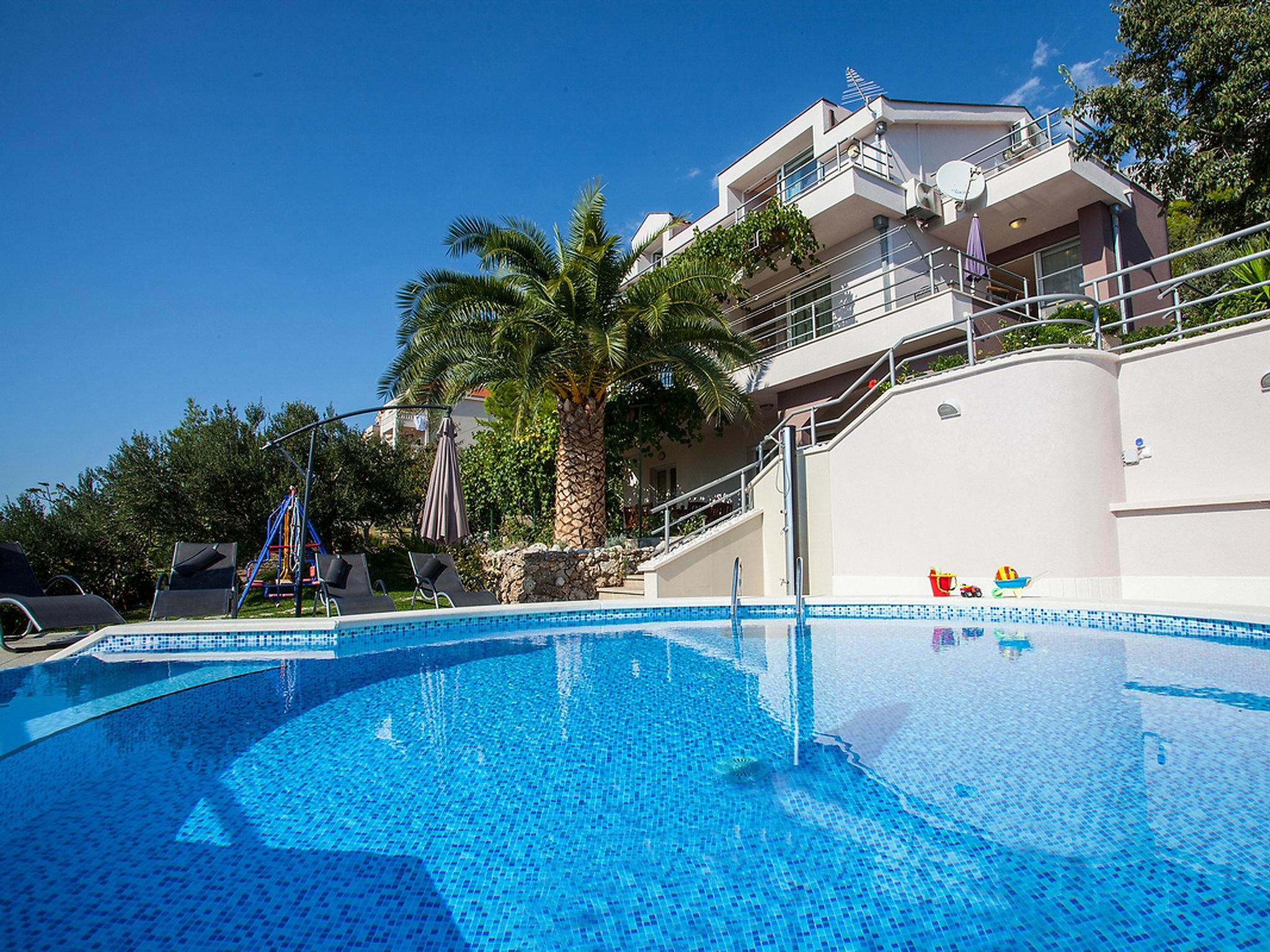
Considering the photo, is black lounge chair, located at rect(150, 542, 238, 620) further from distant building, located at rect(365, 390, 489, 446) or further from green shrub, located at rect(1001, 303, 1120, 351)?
distant building, located at rect(365, 390, 489, 446)

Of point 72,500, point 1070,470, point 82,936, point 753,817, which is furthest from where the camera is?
point 72,500

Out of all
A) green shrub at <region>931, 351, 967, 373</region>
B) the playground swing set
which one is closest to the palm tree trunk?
the playground swing set

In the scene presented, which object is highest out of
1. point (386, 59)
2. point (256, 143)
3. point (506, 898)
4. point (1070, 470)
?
point (386, 59)

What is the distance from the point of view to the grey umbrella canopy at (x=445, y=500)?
1223cm

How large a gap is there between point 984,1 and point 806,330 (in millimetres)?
9161

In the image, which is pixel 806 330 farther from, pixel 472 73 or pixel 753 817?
pixel 753 817

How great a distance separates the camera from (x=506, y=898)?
110 inches

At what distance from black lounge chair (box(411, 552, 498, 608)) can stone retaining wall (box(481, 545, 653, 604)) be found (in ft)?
6.47

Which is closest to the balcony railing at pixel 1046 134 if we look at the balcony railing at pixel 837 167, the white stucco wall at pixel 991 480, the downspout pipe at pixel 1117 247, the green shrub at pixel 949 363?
the balcony railing at pixel 837 167

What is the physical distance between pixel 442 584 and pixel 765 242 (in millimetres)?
11488

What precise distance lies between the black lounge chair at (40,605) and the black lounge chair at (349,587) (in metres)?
2.67

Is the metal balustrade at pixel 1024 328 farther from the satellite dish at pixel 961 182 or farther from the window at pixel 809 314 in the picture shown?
the window at pixel 809 314

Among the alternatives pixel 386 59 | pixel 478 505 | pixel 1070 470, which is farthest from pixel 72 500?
pixel 1070 470

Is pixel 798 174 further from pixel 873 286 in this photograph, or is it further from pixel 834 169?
pixel 873 286
